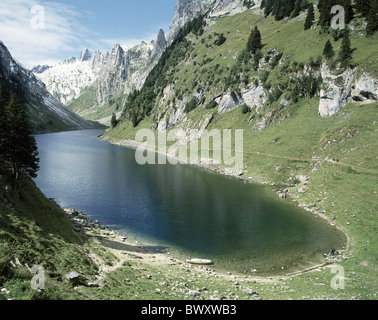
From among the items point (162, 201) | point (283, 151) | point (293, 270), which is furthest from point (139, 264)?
point (283, 151)

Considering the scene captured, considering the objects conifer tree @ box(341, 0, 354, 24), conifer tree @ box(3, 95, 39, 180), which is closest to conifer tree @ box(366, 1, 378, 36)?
conifer tree @ box(341, 0, 354, 24)

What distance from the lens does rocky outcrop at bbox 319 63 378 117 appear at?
2889 inches

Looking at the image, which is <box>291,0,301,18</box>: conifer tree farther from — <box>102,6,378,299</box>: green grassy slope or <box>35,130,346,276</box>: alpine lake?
<box>35,130,346,276</box>: alpine lake

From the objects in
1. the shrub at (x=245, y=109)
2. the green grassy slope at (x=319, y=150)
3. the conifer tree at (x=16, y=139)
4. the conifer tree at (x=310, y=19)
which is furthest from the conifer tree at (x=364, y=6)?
the conifer tree at (x=16, y=139)

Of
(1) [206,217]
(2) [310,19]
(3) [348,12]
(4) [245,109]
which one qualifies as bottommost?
(1) [206,217]

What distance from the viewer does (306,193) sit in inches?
2275

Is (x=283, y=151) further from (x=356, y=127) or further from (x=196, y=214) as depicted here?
(x=196, y=214)

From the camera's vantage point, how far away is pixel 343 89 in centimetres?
8025

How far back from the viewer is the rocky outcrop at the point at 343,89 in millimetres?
73375

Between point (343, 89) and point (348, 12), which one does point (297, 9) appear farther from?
point (343, 89)

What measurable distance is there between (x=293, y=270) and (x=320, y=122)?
65657mm

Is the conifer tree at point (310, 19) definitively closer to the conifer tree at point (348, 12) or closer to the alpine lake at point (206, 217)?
the conifer tree at point (348, 12)

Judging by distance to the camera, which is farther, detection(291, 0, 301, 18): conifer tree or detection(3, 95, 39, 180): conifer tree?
detection(291, 0, 301, 18): conifer tree

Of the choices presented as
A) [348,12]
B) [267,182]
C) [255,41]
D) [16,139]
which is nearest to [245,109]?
[255,41]
